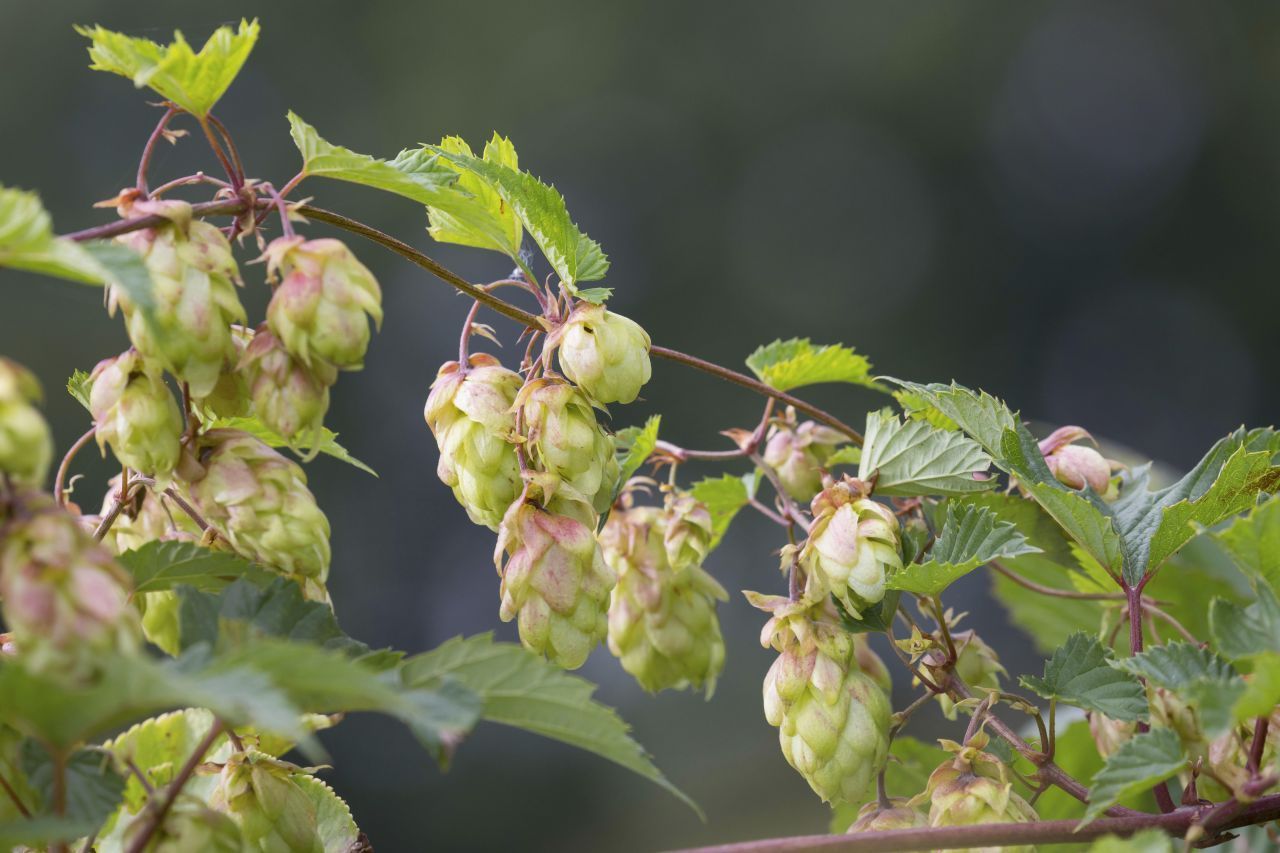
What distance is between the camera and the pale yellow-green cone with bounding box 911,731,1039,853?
499 mm

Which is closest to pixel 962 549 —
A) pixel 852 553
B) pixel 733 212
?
pixel 852 553

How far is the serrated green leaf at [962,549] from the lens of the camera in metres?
0.52

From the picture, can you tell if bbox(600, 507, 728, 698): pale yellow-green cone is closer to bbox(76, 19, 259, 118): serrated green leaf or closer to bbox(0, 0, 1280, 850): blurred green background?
bbox(76, 19, 259, 118): serrated green leaf

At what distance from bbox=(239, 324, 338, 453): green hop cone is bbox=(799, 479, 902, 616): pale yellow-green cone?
235 millimetres

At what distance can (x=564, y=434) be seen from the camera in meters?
0.53

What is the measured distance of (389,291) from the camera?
636 centimetres

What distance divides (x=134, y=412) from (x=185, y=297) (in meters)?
0.05

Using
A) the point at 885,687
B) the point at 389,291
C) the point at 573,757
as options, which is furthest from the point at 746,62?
the point at 885,687

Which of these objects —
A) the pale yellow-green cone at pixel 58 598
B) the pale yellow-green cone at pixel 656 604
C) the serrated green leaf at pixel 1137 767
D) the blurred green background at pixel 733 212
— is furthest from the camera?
the blurred green background at pixel 733 212

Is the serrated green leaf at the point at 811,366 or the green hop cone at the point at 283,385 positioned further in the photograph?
the serrated green leaf at the point at 811,366

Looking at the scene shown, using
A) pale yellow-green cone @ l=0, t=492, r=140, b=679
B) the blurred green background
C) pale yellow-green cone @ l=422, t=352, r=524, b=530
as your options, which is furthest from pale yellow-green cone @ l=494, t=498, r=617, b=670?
the blurred green background

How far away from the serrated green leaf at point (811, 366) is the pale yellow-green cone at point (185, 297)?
0.37 metres

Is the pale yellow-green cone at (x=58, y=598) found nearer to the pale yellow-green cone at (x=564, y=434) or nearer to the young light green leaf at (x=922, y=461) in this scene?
the pale yellow-green cone at (x=564, y=434)

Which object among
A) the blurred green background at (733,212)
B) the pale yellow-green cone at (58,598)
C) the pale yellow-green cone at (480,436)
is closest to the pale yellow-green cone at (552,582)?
the pale yellow-green cone at (480,436)
